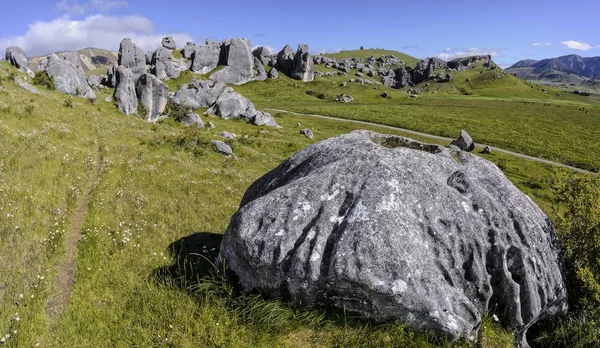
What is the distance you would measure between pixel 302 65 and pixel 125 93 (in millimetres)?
142453

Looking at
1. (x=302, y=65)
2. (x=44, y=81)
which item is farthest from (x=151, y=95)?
(x=302, y=65)

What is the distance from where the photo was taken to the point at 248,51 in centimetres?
14800

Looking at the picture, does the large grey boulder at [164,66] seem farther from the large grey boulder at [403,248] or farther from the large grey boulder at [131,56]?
the large grey boulder at [403,248]

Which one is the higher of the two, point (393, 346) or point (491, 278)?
point (491, 278)

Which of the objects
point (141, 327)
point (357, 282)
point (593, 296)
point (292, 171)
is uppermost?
point (292, 171)

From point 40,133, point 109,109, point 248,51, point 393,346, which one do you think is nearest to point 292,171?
point 393,346

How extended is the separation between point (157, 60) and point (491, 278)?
140 meters

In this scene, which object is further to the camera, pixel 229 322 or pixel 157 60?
pixel 157 60

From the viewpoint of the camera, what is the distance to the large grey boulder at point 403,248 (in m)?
7.71

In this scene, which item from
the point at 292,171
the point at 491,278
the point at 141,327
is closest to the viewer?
the point at 141,327

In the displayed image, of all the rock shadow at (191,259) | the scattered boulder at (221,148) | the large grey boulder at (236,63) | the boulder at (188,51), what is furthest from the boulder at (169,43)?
the rock shadow at (191,259)

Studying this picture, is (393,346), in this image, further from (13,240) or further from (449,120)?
(449,120)

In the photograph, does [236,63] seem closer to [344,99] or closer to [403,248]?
[344,99]

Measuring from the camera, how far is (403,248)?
795 cm
